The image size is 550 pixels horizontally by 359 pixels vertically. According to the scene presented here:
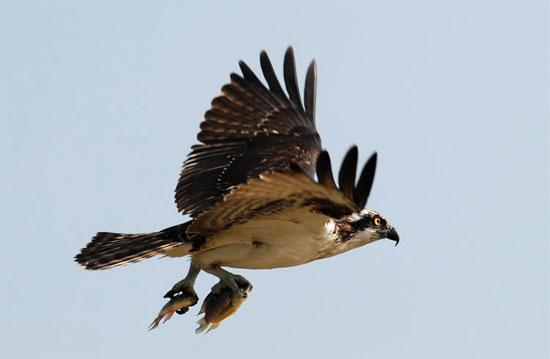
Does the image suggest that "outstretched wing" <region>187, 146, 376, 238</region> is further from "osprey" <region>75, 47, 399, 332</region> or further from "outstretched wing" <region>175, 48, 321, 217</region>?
"outstretched wing" <region>175, 48, 321, 217</region>

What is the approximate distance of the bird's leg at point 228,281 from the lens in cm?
962

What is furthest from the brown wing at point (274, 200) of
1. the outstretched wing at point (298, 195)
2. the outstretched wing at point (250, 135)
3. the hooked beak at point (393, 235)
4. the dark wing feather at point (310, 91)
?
the dark wing feather at point (310, 91)

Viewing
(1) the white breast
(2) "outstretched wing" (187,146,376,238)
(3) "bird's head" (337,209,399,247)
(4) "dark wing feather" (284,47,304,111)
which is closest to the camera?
(2) "outstretched wing" (187,146,376,238)

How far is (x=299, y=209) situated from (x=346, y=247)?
0.94m

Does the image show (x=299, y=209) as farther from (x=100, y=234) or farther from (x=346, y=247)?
(x=100, y=234)

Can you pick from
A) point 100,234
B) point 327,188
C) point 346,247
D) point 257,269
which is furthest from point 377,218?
point 100,234

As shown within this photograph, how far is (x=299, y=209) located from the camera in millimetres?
8336

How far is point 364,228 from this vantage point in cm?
920

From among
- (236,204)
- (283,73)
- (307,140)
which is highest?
(283,73)

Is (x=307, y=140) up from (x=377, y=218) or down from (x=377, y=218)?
up

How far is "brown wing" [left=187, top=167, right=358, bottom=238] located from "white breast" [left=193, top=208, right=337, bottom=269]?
0.39 feet

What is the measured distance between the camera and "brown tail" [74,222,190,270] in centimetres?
909

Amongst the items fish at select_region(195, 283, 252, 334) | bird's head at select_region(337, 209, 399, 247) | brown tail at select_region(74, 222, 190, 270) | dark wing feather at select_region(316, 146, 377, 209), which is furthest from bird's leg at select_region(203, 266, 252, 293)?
dark wing feather at select_region(316, 146, 377, 209)

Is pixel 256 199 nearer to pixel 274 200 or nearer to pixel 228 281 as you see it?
pixel 274 200
